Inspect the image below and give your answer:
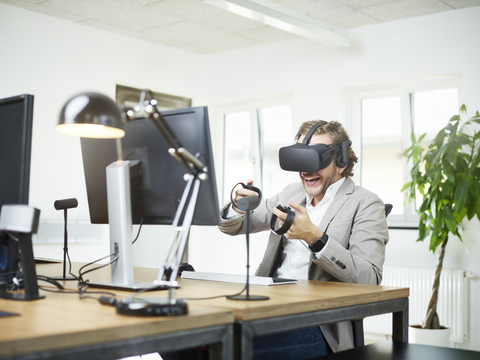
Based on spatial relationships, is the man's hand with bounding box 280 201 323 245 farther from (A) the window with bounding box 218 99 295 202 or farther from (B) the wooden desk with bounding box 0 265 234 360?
(A) the window with bounding box 218 99 295 202

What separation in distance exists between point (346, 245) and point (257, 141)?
4.04 m

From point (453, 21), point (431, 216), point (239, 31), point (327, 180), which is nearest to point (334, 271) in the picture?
point (327, 180)

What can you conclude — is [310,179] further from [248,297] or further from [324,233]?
[248,297]

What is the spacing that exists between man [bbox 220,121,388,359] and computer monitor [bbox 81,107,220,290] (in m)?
0.27

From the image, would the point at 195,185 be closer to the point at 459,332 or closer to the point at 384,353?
the point at 384,353

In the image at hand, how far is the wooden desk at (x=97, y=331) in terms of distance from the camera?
108 cm

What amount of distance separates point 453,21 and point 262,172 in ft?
7.67

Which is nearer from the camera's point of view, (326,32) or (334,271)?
(334,271)

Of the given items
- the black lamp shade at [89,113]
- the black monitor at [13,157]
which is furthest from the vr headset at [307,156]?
the black monitor at [13,157]

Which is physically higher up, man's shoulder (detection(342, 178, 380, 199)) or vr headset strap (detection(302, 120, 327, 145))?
vr headset strap (detection(302, 120, 327, 145))

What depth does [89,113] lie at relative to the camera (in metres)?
1.52

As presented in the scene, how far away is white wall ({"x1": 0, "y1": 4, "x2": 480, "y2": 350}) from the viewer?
4.86m

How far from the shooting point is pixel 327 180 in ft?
8.41

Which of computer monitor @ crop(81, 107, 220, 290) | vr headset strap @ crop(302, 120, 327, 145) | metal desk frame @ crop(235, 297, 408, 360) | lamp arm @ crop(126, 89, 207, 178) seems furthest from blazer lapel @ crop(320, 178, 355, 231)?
lamp arm @ crop(126, 89, 207, 178)
